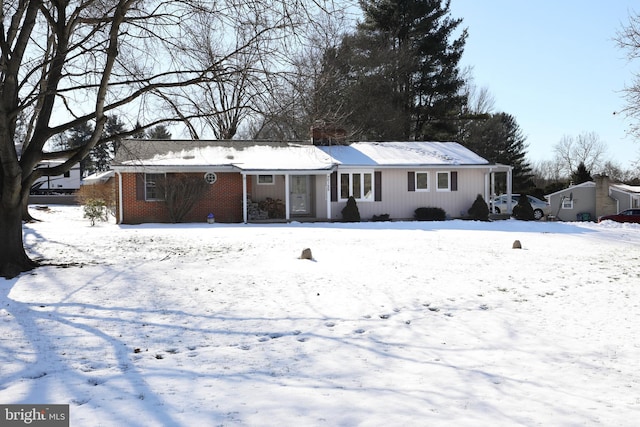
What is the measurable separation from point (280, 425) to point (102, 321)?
12.3ft

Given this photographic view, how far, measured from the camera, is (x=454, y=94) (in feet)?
128

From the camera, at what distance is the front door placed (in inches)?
993

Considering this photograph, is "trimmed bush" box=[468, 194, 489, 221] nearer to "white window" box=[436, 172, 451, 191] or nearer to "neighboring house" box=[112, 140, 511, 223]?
"neighboring house" box=[112, 140, 511, 223]

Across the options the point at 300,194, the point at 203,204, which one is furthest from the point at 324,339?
the point at 300,194

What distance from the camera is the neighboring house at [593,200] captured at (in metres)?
35.7

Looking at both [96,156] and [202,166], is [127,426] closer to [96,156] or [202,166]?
[202,166]

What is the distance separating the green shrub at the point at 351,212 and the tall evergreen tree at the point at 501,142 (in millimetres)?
22080

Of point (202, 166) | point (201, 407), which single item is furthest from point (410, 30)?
point (201, 407)

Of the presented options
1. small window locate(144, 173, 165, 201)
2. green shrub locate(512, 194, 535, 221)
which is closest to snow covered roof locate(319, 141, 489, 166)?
green shrub locate(512, 194, 535, 221)

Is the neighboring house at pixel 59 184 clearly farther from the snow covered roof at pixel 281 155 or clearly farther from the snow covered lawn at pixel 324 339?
the snow covered lawn at pixel 324 339

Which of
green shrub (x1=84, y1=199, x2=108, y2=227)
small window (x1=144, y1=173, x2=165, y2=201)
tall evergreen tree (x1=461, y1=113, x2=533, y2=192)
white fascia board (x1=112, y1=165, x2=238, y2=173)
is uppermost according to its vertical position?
tall evergreen tree (x1=461, y1=113, x2=533, y2=192)

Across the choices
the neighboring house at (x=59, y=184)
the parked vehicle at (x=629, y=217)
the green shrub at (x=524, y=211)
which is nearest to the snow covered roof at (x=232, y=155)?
the green shrub at (x=524, y=211)


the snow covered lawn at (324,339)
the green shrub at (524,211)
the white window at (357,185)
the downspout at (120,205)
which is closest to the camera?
the snow covered lawn at (324,339)

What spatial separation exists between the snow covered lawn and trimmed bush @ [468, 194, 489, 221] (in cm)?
1222
